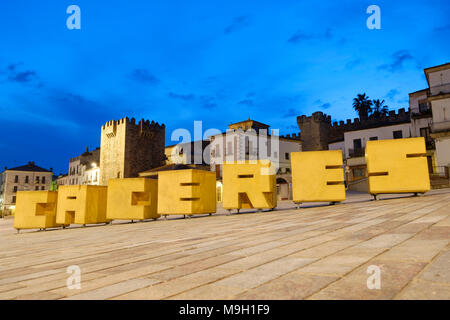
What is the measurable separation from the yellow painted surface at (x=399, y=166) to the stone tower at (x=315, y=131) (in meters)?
40.5

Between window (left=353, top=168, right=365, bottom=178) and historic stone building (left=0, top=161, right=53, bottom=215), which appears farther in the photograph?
historic stone building (left=0, top=161, right=53, bottom=215)

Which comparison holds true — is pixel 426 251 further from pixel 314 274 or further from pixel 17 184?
pixel 17 184

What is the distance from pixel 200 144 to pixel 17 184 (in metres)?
45.2

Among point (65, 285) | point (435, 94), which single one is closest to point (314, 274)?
point (65, 285)

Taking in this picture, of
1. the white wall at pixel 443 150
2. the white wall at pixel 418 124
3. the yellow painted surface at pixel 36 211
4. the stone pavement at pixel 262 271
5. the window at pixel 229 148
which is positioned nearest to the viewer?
the stone pavement at pixel 262 271

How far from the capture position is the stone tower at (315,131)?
49.5m

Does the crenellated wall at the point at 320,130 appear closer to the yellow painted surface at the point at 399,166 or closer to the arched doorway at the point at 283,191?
the arched doorway at the point at 283,191

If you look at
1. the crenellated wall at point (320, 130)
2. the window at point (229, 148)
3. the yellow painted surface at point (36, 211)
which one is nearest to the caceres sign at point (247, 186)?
the yellow painted surface at point (36, 211)

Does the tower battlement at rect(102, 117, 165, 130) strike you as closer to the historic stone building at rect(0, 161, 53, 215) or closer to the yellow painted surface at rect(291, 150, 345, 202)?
the historic stone building at rect(0, 161, 53, 215)

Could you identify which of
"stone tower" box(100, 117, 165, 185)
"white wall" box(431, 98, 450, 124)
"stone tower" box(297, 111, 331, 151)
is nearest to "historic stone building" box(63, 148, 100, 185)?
"stone tower" box(100, 117, 165, 185)

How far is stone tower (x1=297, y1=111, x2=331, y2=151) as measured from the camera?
49.5 m

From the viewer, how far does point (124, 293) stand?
175 cm

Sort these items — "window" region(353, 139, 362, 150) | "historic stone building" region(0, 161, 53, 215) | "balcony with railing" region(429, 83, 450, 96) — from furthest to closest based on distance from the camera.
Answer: "historic stone building" region(0, 161, 53, 215) → "window" region(353, 139, 362, 150) → "balcony with railing" region(429, 83, 450, 96)

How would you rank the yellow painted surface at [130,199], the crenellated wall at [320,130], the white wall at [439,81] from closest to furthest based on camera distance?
the yellow painted surface at [130,199] < the white wall at [439,81] < the crenellated wall at [320,130]
